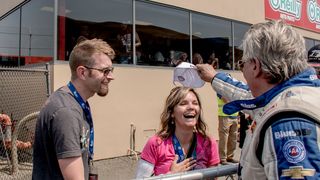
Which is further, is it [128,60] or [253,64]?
[128,60]

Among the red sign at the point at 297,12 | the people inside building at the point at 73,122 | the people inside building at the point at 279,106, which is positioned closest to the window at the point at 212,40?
the red sign at the point at 297,12

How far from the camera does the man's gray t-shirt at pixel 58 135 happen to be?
86.7 inches

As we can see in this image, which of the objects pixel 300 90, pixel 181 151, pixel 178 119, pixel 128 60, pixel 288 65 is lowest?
pixel 181 151

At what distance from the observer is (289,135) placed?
4.84 ft

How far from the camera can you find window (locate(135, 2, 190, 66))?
30.3 feet

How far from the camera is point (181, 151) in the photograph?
10.3 ft

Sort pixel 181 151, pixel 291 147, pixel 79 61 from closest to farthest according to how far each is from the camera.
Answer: pixel 291 147, pixel 79 61, pixel 181 151

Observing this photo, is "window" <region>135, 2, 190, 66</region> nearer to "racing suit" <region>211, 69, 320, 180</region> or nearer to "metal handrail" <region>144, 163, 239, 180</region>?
"metal handrail" <region>144, 163, 239, 180</region>

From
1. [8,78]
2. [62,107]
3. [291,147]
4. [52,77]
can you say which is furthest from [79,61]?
[8,78]

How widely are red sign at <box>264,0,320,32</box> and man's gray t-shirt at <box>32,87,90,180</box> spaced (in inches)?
463

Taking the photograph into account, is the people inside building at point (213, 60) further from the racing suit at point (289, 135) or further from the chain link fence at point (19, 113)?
the racing suit at point (289, 135)

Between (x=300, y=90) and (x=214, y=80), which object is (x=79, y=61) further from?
(x=300, y=90)

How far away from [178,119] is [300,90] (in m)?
1.72

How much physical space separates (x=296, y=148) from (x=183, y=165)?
62.1 inches
